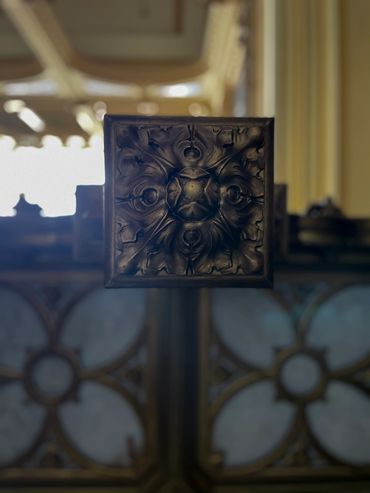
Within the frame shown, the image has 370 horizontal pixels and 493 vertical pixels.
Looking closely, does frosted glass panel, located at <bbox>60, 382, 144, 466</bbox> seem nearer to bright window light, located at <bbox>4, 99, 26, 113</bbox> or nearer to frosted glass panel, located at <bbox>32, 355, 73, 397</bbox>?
Answer: frosted glass panel, located at <bbox>32, 355, 73, 397</bbox>

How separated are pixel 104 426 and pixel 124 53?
3044 millimetres

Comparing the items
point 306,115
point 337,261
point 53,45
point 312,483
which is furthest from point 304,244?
A: point 53,45

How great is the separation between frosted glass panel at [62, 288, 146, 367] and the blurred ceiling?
6.15 feet

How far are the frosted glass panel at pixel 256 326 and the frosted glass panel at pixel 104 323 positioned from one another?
10 centimetres

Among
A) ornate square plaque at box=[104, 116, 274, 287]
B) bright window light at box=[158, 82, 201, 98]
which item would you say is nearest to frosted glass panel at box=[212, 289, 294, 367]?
ornate square plaque at box=[104, 116, 274, 287]

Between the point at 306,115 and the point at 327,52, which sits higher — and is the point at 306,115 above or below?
below

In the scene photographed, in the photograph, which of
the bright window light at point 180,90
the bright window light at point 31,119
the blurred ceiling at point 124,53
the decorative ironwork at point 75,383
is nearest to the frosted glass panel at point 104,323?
the decorative ironwork at point 75,383

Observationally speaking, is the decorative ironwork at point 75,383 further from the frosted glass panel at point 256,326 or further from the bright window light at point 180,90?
the bright window light at point 180,90

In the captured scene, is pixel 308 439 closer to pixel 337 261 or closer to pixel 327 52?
pixel 337 261

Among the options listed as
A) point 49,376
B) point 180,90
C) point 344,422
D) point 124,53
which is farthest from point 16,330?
point 180,90

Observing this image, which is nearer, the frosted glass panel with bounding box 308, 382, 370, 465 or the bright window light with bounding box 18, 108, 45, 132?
the frosted glass panel with bounding box 308, 382, 370, 465

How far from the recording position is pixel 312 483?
0.55 meters

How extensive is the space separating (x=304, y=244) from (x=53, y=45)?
112 inches

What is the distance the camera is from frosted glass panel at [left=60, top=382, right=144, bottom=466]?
0.55 metres
